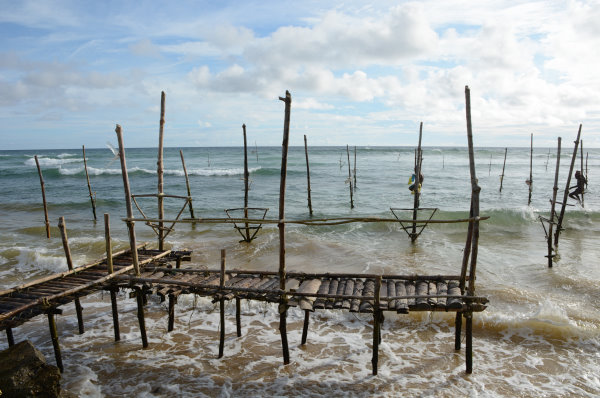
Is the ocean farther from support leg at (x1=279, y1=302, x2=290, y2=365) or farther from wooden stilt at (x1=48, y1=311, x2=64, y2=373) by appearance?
wooden stilt at (x1=48, y1=311, x2=64, y2=373)

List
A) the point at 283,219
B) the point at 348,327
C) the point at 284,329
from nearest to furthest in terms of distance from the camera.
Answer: the point at 283,219 < the point at 284,329 < the point at 348,327

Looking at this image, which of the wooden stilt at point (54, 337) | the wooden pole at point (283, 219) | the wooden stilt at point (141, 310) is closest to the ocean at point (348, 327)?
the wooden stilt at point (141, 310)

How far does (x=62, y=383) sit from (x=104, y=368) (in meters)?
0.62

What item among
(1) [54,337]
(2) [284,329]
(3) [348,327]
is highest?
(2) [284,329]

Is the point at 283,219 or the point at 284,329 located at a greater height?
the point at 283,219

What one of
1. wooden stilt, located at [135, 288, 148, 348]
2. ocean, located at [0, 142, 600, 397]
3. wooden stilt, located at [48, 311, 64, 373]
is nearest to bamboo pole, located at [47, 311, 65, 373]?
wooden stilt, located at [48, 311, 64, 373]

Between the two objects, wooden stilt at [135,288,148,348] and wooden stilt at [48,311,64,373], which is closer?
wooden stilt at [48,311,64,373]

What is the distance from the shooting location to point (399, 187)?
99.0 ft

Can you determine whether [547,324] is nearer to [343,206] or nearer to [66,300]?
[66,300]

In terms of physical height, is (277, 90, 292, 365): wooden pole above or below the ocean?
above

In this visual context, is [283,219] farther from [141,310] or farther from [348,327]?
[348,327]

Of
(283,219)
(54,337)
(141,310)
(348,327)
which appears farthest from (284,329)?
(54,337)

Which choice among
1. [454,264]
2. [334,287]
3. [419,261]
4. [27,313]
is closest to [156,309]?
[27,313]

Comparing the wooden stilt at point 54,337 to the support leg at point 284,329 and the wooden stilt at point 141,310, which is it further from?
the support leg at point 284,329
